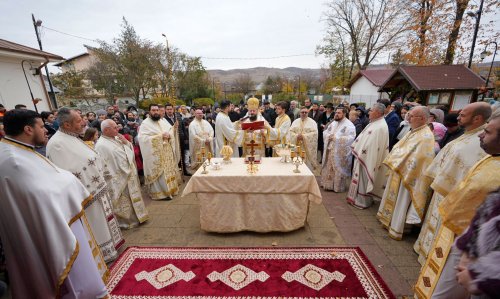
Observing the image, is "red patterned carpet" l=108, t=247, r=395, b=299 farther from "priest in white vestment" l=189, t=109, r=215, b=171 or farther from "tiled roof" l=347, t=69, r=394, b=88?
"tiled roof" l=347, t=69, r=394, b=88

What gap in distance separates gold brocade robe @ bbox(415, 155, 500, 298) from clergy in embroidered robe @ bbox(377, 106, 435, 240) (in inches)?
49.9

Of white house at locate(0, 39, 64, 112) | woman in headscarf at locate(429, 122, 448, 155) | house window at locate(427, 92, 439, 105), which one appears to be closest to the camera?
woman in headscarf at locate(429, 122, 448, 155)

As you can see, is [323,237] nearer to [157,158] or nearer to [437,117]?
[437,117]

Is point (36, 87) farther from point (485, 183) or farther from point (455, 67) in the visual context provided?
point (455, 67)

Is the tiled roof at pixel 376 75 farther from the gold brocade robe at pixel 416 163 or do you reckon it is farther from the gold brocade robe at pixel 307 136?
the gold brocade robe at pixel 416 163

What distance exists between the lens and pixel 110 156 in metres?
4.03

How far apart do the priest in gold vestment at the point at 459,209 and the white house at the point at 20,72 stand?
40.2 ft

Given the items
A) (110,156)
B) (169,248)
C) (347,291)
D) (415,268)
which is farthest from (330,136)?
(110,156)

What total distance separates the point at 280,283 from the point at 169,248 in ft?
6.08

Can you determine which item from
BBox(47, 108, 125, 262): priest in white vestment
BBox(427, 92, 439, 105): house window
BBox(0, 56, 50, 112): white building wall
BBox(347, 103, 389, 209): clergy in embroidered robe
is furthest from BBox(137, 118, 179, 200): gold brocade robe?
BBox(427, 92, 439, 105): house window

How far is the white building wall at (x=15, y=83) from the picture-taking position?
9.37m

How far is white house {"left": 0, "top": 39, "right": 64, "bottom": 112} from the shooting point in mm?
9254

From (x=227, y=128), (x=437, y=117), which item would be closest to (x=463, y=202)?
(x=437, y=117)

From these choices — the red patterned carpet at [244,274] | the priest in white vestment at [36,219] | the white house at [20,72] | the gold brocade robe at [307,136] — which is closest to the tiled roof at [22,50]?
the white house at [20,72]
